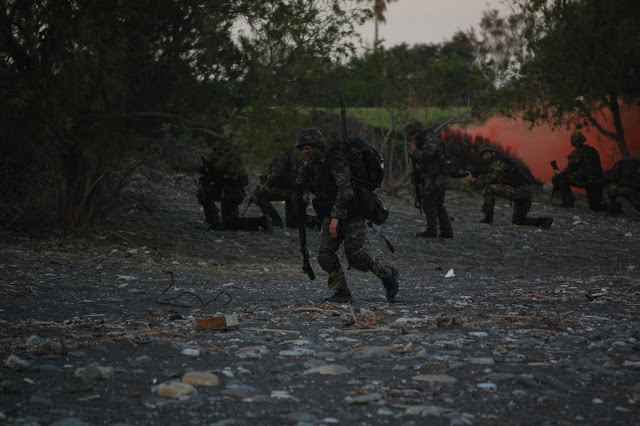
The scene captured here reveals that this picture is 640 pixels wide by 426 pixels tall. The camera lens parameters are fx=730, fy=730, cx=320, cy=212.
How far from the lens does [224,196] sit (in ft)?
41.5

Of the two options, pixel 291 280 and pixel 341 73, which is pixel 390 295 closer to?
pixel 291 280

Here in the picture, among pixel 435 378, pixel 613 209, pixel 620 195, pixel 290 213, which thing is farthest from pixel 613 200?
pixel 435 378

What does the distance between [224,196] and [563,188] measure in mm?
9991

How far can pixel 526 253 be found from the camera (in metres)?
12.3

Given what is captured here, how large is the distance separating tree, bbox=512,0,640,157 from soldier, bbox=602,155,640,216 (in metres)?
2.73

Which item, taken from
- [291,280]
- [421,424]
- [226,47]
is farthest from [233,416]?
[226,47]

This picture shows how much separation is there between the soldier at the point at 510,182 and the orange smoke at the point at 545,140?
6682 mm

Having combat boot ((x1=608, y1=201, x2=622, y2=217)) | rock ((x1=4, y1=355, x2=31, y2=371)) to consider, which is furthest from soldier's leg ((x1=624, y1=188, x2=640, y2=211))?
rock ((x1=4, y1=355, x2=31, y2=371))

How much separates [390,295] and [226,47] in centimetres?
597

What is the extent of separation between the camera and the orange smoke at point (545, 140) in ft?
69.1

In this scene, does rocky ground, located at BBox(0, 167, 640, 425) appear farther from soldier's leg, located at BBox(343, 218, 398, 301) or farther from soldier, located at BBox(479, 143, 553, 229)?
soldier, located at BBox(479, 143, 553, 229)

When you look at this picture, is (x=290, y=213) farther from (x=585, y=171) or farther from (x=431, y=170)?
(x=585, y=171)

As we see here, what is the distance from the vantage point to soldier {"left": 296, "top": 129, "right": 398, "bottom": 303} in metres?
6.39

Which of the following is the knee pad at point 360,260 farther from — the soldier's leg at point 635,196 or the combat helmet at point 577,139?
the combat helmet at point 577,139
